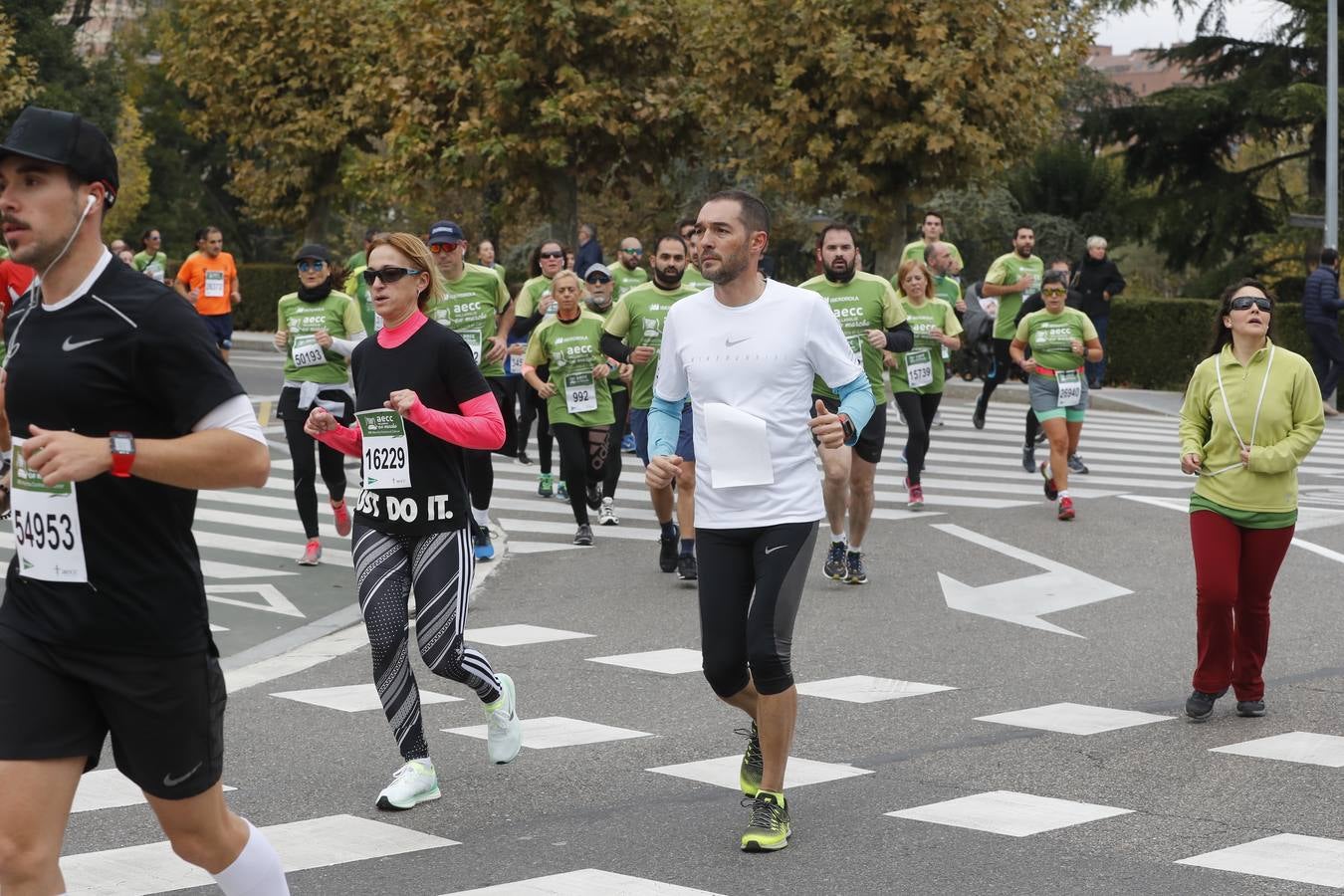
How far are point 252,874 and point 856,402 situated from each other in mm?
2848

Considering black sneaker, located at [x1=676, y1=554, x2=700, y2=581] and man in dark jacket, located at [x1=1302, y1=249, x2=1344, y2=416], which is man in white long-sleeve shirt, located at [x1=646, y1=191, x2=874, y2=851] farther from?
man in dark jacket, located at [x1=1302, y1=249, x2=1344, y2=416]

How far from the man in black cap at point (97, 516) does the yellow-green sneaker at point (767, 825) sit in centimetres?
211

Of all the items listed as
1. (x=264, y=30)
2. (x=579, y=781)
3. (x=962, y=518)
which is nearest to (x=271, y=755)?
(x=579, y=781)

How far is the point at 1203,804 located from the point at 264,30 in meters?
35.6

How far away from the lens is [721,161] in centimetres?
3656

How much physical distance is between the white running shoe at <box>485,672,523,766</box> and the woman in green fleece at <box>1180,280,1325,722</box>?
2724 millimetres

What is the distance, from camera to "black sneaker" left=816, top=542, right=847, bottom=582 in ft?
37.2

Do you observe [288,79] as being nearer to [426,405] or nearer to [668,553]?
[668,553]

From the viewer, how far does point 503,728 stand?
6.82 meters

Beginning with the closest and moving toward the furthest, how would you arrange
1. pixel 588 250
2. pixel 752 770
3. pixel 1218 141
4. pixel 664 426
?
1. pixel 752 770
2. pixel 664 426
3. pixel 588 250
4. pixel 1218 141

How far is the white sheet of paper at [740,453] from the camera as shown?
5.98m

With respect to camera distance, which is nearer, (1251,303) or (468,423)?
(468,423)

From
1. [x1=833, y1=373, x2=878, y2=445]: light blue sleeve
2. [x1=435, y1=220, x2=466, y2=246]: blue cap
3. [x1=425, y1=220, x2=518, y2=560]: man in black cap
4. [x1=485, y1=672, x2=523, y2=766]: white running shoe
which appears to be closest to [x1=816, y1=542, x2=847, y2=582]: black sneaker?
[x1=425, y1=220, x2=518, y2=560]: man in black cap

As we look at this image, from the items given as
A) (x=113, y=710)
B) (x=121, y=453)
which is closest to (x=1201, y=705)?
(x=113, y=710)
